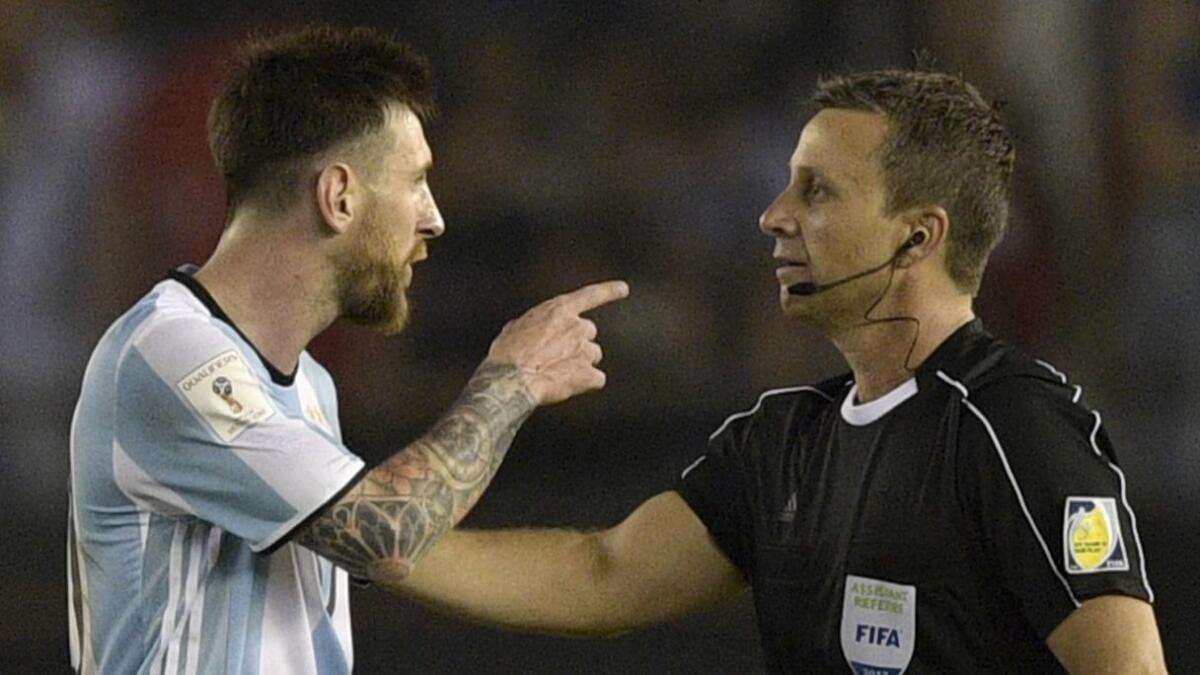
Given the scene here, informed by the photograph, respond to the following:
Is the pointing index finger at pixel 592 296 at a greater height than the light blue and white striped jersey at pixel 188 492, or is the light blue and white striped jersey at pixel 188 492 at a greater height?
the pointing index finger at pixel 592 296

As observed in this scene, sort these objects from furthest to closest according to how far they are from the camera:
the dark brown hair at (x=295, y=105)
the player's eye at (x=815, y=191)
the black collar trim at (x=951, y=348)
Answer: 1. the player's eye at (x=815, y=191)
2. the black collar trim at (x=951, y=348)
3. the dark brown hair at (x=295, y=105)

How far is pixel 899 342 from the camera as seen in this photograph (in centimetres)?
252

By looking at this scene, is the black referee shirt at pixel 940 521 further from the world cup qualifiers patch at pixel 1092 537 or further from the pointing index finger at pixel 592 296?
the pointing index finger at pixel 592 296

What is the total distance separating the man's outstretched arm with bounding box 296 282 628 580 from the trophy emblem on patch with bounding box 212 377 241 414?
140 mm

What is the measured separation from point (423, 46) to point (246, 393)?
1.81m

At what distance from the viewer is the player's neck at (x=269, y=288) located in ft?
7.50

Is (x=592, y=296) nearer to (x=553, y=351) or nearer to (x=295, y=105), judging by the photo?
(x=553, y=351)

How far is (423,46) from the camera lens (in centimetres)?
387

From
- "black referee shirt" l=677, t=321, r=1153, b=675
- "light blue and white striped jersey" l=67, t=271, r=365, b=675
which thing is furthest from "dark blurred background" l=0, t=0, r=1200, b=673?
"light blue and white striped jersey" l=67, t=271, r=365, b=675

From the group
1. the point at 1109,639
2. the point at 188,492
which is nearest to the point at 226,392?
the point at 188,492

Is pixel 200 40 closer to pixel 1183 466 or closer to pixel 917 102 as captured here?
pixel 917 102

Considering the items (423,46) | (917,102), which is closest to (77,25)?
(423,46)

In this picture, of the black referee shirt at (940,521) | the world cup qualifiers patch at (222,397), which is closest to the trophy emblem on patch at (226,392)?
the world cup qualifiers patch at (222,397)

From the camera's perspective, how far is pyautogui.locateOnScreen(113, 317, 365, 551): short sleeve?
2137 mm
